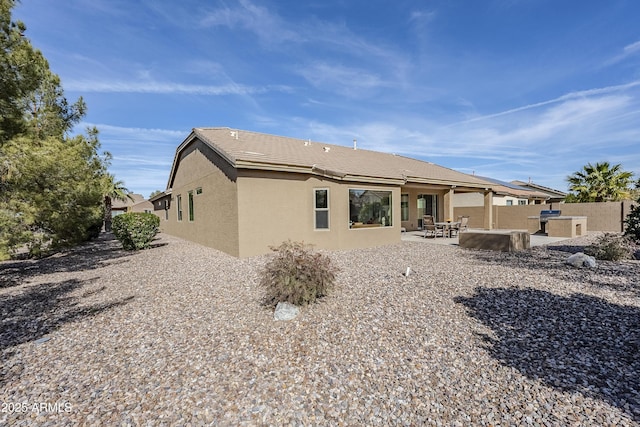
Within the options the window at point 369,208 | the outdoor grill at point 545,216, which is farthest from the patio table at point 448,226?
the outdoor grill at point 545,216

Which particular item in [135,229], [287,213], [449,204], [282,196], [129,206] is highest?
[129,206]

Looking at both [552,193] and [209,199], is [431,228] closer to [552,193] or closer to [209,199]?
[209,199]

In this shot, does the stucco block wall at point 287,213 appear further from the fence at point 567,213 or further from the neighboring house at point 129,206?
the neighboring house at point 129,206

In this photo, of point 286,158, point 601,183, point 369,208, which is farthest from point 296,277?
point 601,183

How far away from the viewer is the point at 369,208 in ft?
41.3

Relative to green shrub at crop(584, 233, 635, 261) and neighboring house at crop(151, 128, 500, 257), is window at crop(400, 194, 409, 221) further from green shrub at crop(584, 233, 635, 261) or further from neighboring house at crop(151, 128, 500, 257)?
green shrub at crop(584, 233, 635, 261)

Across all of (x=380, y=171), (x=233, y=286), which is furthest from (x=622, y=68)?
(x=233, y=286)

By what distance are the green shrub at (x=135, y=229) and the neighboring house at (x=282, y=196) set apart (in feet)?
7.16

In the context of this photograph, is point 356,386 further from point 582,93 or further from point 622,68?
point 582,93

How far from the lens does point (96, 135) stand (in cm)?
1888

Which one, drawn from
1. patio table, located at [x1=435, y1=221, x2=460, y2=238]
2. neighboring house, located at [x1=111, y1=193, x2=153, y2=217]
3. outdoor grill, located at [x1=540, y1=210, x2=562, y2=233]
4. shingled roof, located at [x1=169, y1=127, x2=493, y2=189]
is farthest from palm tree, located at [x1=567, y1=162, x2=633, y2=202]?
neighboring house, located at [x1=111, y1=193, x2=153, y2=217]

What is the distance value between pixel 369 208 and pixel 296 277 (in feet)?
26.1

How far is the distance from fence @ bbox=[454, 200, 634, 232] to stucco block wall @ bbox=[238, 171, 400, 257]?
1180 centimetres

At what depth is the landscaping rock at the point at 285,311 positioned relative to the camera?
4.84m
